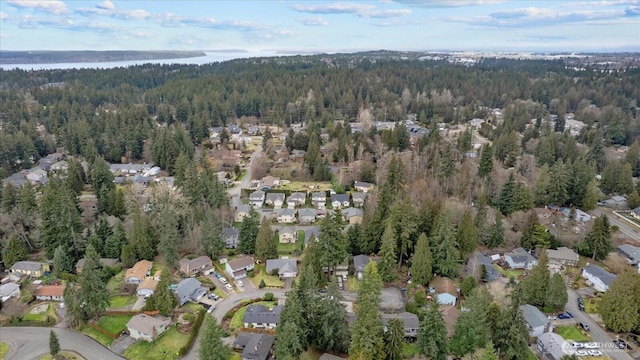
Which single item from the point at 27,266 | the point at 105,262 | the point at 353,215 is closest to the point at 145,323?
the point at 105,262

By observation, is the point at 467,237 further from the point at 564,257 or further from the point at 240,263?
the point at 240,263

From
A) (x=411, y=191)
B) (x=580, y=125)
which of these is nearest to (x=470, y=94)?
(x=580, y=125)

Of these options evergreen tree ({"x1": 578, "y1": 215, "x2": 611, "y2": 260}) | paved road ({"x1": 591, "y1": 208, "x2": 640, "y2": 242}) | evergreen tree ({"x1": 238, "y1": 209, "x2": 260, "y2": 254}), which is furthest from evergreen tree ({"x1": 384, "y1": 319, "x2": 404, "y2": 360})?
paved road ({"x1": 591, "y1": 208, "x2": 640, "y2": 242})

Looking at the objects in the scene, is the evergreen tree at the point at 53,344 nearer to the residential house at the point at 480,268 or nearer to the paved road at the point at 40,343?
the paved road at the point at 40,343

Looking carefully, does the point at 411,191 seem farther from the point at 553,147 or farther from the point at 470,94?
the point at 470,94

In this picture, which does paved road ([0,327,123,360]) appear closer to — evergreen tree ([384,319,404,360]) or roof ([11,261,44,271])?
roof ([11,261,44,271])
